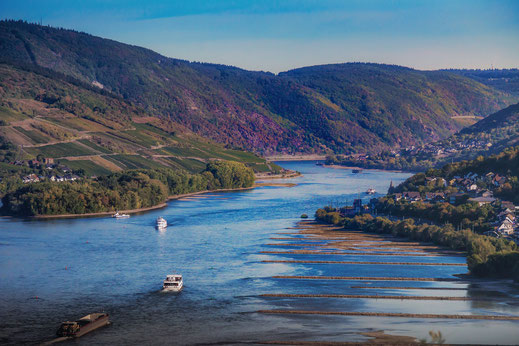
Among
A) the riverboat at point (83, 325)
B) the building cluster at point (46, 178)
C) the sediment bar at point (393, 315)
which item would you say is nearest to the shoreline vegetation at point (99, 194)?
the building cluster at point (46, 178)

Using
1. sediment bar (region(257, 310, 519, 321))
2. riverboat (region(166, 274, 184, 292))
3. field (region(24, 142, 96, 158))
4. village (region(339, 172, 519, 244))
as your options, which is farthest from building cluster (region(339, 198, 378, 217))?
field (region(24, 142, 96, 158))

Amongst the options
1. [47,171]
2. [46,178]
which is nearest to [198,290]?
[46,178]

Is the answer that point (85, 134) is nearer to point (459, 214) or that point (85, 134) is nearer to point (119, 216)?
point (119, 216)

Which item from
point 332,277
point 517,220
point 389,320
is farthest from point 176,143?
point 389,320

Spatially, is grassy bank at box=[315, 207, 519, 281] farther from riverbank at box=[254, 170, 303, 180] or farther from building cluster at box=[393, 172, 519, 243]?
riverbank at box=[254, 170, 303, 180]

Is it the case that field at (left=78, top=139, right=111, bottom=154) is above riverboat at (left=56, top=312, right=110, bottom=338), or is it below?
above

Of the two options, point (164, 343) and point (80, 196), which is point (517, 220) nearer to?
point (164, 343)
